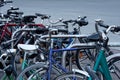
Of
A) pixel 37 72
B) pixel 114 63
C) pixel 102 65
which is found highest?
pixel 102 65

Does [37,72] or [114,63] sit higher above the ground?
[114,63]

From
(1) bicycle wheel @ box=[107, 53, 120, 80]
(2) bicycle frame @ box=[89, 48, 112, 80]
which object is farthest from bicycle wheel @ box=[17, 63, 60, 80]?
(1) bicycle wheel @ box=[107, 53, 120, 80]

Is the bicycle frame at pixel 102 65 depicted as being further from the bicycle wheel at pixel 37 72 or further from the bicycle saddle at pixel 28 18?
the bicycle saddle at pixel 28 18

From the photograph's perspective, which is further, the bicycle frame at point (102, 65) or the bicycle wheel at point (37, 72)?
the bicycle wheel at point (37, 72)

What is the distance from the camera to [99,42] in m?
3.96

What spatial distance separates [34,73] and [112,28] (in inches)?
42.5

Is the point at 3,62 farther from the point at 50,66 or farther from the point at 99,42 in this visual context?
the point at 99,42

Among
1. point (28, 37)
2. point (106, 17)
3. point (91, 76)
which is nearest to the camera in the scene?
point (91, 76)

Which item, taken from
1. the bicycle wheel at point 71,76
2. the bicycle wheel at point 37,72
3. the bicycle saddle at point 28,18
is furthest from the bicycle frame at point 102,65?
the bicycle saddle at point 28,18

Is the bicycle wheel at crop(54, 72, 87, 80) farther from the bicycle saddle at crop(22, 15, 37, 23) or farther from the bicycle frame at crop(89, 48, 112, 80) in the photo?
the bicycle saddle at crop(22, 15, 37, 23)

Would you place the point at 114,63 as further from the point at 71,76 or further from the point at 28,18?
the point at 28,18

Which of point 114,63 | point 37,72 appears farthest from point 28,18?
point 114,63

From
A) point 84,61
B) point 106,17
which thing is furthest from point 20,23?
point 106,17

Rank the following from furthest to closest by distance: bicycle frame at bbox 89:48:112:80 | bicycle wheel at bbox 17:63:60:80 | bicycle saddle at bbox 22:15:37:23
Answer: bicycle saddle at bbox 22:15:37:23, bicycle wheel at bbox 17:63:60:80, bicycle frame at bbox 89:48:112:80
